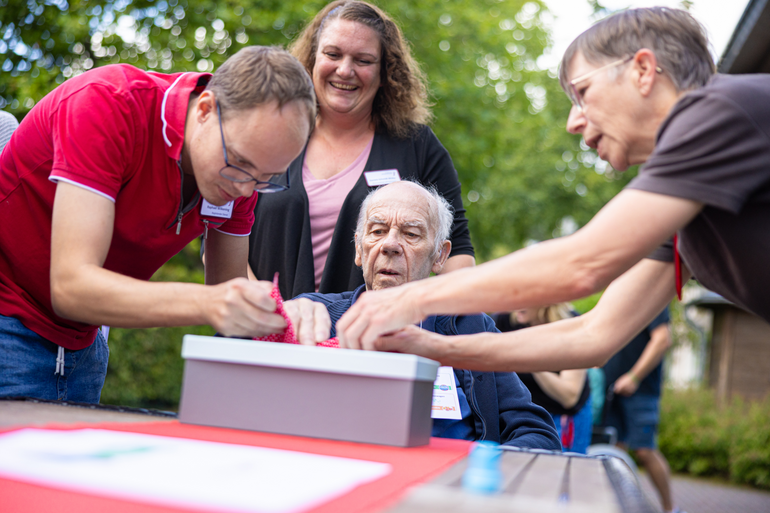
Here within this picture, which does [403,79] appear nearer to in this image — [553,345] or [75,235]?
[553,345]

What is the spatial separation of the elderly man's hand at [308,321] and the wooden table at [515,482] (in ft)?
1.20

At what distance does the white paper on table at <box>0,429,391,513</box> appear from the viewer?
993 millimetres

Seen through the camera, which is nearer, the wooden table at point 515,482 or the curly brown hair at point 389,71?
the wooden table at point 515,482

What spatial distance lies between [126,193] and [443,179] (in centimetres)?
166

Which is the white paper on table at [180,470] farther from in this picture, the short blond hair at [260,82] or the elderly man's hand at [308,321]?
the short blond hair at [260,82]

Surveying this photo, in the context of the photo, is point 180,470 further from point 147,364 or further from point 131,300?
point 147,364

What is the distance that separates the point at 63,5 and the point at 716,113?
27.7 feet

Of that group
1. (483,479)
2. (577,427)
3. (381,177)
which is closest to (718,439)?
(577,427)

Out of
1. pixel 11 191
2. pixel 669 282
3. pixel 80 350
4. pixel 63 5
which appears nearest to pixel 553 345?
pixel 669 282

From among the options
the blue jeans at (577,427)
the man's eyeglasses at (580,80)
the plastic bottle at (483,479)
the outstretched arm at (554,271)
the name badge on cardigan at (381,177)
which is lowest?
the blue jeans at (577,427)

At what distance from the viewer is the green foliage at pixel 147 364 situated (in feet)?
29.3

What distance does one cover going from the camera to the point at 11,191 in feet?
6.58

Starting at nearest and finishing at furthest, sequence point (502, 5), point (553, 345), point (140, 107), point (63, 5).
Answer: point (140, 107) → point (553, 345) → point (63, 5) → point (502, 5)

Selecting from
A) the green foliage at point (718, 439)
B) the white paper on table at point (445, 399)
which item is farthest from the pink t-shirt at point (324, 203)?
the green foliage at point (718, 439)
